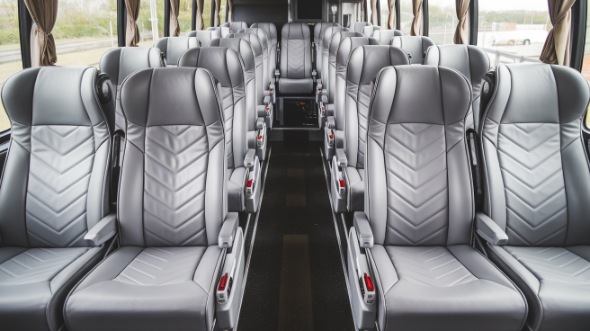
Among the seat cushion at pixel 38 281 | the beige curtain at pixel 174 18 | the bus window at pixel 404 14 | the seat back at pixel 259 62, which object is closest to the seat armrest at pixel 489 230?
the seat cushion at pixel 38 281

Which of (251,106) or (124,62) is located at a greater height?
(124,62)

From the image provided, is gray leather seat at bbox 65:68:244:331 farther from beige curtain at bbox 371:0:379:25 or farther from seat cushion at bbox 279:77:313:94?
beige curtain at bbox 371:0:379:25

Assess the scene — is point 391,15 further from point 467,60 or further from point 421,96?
point 421,96

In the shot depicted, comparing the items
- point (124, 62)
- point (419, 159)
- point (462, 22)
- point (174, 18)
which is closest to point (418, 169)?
point (419, 159)

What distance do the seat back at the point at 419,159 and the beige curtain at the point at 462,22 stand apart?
354 cm

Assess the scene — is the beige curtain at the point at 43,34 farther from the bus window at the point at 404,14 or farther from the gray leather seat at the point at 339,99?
the bus window at the point at 404,14

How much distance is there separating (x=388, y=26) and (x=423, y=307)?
8.05 metres

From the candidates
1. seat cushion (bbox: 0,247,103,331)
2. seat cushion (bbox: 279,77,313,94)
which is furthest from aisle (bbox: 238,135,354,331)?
seat cushion (bbox: 279,77,313,94)

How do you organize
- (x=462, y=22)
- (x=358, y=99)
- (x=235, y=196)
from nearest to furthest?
1. (x=235, y=196)
2. (x=358, y=99)
3. (x=462, y=22)

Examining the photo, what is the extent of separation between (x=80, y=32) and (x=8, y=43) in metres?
0.77

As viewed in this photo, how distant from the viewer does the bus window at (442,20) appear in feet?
17.7

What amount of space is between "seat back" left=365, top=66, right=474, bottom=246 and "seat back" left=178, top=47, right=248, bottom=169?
1259 millimetres

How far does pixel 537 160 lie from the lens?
2.12 m

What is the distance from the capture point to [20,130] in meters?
2.15
